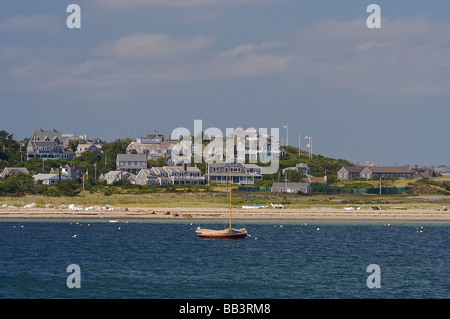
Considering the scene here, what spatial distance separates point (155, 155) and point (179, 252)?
96.8 metres

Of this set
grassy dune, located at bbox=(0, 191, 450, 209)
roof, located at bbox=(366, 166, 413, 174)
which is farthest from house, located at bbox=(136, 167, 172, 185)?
roof, located at bbox=(366, 166, 413, 174)

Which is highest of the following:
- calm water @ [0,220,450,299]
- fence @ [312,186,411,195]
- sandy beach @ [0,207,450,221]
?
fence @ [312,186,411,195]

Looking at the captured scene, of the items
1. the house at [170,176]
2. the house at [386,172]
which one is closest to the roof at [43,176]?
the house at [170,176]

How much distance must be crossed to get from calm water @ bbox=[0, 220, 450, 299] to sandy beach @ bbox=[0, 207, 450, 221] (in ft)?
14.8

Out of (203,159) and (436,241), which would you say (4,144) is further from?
(436,241)

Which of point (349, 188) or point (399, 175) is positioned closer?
point (349, 188)

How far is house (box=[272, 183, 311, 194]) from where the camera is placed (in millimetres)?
120438

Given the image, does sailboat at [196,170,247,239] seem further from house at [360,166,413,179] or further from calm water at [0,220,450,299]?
house at [360,166,413,179]

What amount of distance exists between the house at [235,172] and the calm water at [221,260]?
4299 cm

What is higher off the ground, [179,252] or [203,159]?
[203,159]

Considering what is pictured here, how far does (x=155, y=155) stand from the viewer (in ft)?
515

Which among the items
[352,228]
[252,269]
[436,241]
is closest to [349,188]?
[352,228]
